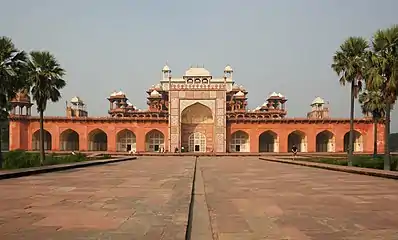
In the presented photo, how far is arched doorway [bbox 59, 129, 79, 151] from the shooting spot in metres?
48.4

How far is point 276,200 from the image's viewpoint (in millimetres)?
7457

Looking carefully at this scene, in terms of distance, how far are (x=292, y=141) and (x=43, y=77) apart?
3334cm

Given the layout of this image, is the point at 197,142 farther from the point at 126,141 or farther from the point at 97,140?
the point at 97,140

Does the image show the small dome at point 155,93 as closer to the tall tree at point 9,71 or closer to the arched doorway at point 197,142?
the arched doorway at point 197,142

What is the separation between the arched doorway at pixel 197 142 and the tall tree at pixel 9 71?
31328 millimetres

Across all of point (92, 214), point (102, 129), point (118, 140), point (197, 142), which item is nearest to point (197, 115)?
point (197, 142)

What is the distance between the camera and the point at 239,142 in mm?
49312

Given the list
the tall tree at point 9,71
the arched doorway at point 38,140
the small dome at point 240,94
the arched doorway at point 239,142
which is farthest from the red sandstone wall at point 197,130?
the tall tree at point 9,71

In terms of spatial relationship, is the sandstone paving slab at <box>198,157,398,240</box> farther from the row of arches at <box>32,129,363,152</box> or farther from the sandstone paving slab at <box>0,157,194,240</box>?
the row of arches at <box>32,129,363,152</box>

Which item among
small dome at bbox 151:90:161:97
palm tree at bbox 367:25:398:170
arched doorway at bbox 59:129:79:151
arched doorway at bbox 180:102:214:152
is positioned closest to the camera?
palm tree at bbox 367:25:398:170

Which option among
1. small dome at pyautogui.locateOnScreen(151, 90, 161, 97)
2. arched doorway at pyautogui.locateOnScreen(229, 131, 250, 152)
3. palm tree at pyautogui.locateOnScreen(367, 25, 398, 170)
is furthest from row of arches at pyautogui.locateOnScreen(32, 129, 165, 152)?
palm tree at pyautogui.locateOnScreen(367, 25, 398, 170)

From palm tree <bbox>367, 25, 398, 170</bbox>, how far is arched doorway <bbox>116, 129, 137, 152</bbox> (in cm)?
3469

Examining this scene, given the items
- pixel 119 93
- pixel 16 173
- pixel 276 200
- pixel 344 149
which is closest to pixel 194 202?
pixel 276 200

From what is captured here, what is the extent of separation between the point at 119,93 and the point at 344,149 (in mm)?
28527
